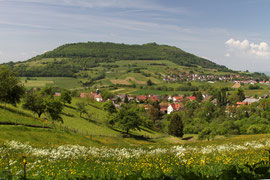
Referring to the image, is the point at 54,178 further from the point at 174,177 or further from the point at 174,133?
the point at 174,133

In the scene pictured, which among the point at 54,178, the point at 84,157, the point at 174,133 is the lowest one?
the point at 174,133

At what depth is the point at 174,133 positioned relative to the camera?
97.1 metres

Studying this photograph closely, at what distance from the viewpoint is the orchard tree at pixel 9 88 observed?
6091cm

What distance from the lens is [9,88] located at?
204ft

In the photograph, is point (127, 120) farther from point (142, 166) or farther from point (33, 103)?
point (142, 166)

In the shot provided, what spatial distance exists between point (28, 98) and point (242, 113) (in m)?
115

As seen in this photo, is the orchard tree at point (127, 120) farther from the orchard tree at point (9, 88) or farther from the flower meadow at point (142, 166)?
the flower meadow at point (142, 166)

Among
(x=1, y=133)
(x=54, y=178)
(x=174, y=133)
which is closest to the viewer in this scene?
(x=54, y=178)

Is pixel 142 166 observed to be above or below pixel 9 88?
below

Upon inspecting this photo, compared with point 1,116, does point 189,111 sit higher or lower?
lower

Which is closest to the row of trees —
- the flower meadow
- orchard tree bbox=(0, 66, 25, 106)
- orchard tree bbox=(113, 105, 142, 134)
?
orchard tree bbox=(0, 66, 25, 106)

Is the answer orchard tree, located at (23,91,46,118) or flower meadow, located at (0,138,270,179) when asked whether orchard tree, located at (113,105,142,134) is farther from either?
flower meadow, located at (0,138,270,179)

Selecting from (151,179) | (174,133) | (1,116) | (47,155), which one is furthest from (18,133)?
(174,133)

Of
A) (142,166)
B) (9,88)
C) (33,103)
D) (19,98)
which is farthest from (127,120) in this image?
(142,166)
